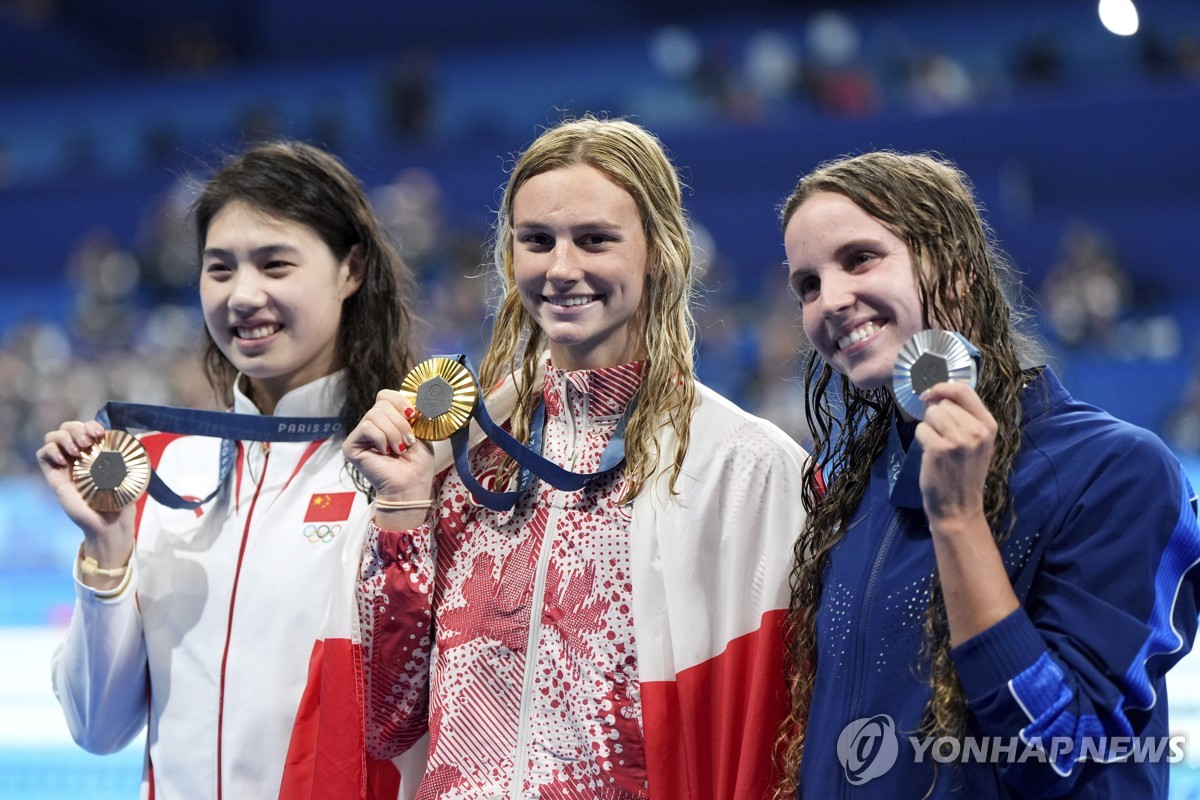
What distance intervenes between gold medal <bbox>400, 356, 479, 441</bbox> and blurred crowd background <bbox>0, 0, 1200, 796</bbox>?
4531mm

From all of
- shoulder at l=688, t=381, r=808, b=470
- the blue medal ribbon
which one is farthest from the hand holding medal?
the blue medal ribbon

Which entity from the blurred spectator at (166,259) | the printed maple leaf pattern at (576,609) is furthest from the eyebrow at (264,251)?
the blurred spectator at (166,259)

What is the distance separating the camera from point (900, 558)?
1.80m

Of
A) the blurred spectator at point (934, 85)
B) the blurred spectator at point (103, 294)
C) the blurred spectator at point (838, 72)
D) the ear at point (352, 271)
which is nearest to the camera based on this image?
the ear at point (352, 271)

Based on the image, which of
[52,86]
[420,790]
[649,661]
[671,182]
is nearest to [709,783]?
[649,661]

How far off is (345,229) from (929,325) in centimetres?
125

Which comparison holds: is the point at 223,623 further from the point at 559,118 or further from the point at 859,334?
the point at 559,118

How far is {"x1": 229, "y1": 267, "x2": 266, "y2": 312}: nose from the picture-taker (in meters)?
2.43

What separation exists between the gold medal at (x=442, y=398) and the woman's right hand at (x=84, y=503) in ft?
2.13

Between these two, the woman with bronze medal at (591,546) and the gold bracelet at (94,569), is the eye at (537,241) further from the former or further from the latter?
the gold bracelet at (94,569)

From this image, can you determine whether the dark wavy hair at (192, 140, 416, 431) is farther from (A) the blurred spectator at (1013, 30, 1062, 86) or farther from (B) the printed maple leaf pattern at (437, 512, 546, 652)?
(A) the blurred spectator at (1013, 30, 1062, 86)

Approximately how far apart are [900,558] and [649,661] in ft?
1.40

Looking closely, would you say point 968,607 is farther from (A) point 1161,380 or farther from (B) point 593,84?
(B) point 593,84

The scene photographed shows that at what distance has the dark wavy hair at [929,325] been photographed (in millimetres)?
1698
